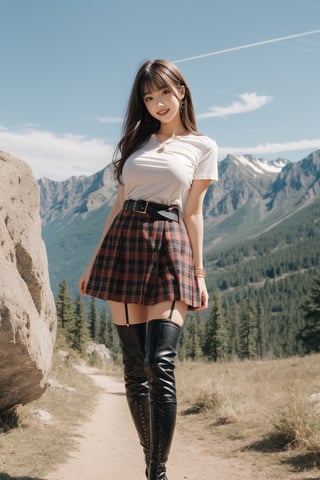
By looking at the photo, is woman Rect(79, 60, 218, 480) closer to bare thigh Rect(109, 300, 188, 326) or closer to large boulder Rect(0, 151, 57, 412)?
bare thigh Rect(109, 300, 188, 326)

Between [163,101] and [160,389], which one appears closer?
[160,389]

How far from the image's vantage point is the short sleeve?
13.3 feet

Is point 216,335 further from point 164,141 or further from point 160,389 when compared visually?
point 160,389

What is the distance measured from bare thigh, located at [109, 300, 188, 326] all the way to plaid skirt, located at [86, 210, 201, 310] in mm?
58

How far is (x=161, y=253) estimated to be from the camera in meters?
3.90

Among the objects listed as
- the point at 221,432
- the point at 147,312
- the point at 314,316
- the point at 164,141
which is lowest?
the point at 314,316

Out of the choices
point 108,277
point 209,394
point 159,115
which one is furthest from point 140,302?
point 209,394

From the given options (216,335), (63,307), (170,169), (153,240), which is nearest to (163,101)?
(170,169)

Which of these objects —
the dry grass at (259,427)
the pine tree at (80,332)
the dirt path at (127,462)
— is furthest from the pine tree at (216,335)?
the dirt path at (127,462)

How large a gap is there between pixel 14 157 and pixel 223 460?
5.22 metres

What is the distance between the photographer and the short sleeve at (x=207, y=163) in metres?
4.04

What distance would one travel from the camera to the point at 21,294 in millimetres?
6160

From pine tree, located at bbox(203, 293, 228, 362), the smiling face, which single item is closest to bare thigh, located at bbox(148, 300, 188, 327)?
the smiling face

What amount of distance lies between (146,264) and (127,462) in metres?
3.29
